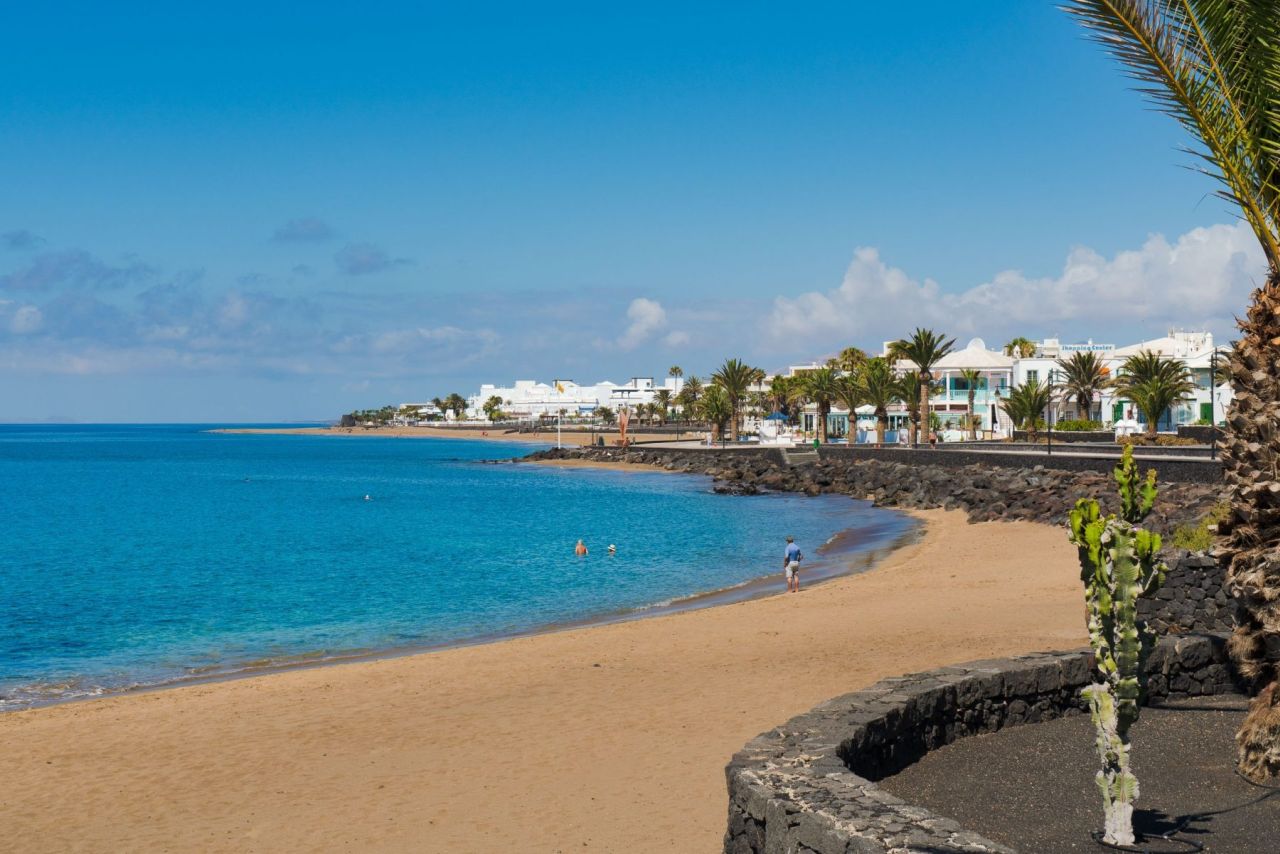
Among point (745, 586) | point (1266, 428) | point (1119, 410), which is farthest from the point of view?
point (1119, 410)

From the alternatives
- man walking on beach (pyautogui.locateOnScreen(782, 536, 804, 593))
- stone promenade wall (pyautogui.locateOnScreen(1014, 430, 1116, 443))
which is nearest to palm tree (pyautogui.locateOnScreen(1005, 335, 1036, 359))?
stone promenade wall (pyautogui.locateOnScreen(1014, 430, 1116, 443))

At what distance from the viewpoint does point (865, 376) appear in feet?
319

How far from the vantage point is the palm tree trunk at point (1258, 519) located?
9633mm

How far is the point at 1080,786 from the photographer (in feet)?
32.7

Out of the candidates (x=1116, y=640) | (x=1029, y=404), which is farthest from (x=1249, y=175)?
(x=1029, y=404)

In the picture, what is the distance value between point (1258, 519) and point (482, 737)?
967 centimetres

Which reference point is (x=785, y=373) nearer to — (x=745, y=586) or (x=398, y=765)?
(x=745, y=586)

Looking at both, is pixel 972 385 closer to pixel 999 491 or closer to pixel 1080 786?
pixel 999 491

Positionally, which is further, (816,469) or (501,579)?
(816,469)

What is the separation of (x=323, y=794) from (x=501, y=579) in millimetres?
23113

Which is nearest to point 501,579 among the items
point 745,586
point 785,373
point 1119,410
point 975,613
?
point 745,586

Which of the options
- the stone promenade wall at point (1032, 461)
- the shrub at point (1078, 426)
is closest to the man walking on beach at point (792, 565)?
the stone promenade wall at point (1032, 461)

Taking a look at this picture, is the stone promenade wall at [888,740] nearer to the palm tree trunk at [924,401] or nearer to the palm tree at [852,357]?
the palm tree trunk at [924,401]

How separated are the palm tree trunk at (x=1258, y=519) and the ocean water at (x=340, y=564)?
18.3 metres
